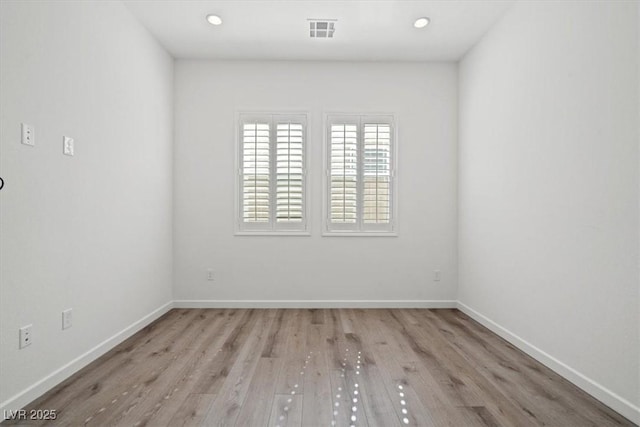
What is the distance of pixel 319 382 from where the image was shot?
88.4 inches

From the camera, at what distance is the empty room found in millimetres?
1955

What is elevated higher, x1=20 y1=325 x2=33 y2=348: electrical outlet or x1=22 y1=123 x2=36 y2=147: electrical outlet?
x1=22 y1=123 x2=36 y2=147: electrical outlet

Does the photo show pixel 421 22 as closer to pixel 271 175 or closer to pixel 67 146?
pixel 271 175

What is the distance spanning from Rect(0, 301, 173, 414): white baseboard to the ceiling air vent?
324 cm

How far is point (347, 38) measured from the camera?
3.61m

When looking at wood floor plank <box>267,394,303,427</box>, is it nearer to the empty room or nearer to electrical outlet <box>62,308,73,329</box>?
the empty room

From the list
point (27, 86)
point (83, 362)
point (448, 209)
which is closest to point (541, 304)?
point (448, 209)

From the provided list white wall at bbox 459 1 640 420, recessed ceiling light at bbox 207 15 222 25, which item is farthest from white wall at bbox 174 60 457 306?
recessed ceiling light at bbox 207 15 222 25

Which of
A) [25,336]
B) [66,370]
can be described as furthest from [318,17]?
[66,370]

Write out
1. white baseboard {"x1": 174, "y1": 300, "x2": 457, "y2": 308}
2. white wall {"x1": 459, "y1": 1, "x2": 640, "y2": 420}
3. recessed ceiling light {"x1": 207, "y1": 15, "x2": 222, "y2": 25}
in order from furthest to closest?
white baseboard {"x1": 174, "y1": 300, "x2": 457, "y2": 308}, recessed ceiling light {"x1": 207, "y1": 15, "x2": 222, "y2": 25}, white wall {"x1": 459, "y1": 1, "x2": 640, "y2": 420}

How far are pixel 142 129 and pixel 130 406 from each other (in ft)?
8.00

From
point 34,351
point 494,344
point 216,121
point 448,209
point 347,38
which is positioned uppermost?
point 347,38

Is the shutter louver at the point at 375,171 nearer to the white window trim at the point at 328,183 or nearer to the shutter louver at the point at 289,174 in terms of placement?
the white window trim at the point at 328,183

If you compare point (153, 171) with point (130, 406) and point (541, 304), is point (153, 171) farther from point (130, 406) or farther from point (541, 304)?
point (541, 304)
